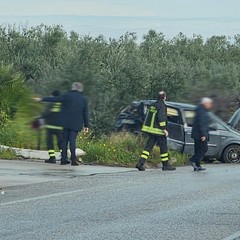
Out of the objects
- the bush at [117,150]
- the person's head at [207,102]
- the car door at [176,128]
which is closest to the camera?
the person's head at [207,102]

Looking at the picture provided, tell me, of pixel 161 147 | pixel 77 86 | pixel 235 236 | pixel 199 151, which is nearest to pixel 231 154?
pixel 199 151

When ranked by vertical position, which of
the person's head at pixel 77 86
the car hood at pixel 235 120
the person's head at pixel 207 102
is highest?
the person's head at pixel 77 86

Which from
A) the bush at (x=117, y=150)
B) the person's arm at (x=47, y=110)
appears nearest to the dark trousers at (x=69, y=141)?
the person's arm at (x=47, y=110)

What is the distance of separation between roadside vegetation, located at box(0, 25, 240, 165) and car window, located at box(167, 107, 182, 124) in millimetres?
661

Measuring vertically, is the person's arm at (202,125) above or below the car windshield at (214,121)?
above

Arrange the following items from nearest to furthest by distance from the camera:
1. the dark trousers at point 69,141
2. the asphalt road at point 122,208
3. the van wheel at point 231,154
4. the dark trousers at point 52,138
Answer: the asphalt road at point 122,208 < the dark trousers at point 69,141 < the dark trousers at point 52,138 < the van wheel at point 231,154

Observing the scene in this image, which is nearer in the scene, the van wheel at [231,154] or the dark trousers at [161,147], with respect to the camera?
the dark trousers at [161,147]

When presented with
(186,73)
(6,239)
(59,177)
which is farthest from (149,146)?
(186,73)

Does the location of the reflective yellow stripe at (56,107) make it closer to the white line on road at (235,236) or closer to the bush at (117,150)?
the bush at (117,150)

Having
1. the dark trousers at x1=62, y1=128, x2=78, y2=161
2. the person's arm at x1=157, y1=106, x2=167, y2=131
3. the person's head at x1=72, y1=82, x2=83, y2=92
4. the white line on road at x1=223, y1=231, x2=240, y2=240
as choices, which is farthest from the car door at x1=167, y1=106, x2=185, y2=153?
the white line on road at x1=223, y1=231, x2=240, y2=240

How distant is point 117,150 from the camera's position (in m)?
22.9

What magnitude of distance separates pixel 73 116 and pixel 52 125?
1.72 ft

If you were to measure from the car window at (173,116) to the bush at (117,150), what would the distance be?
3.08ft

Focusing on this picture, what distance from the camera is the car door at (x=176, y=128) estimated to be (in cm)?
2438
